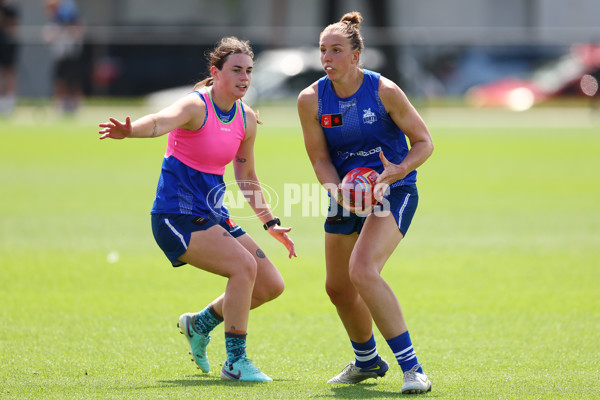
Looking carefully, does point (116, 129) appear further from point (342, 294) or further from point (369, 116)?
point (342, 294)

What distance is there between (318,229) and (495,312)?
16.4ft

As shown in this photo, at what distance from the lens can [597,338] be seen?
6.80m

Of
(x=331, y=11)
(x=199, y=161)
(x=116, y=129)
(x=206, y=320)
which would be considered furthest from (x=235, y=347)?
(x=331, y=11)

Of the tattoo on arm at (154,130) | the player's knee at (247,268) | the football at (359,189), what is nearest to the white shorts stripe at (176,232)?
the player's knee at (247,268)

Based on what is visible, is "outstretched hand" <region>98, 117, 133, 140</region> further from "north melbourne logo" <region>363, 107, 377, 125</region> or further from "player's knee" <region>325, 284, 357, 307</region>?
"player's knee" <region>325, 284, 357, 307</region>

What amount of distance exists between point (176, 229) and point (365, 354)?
1.53 metres

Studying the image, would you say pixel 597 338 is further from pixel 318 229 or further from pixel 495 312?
pixel 318 229

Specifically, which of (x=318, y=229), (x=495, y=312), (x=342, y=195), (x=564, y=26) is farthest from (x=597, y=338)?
(x=564, y=26)

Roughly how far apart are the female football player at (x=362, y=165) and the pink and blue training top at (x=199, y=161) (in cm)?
54

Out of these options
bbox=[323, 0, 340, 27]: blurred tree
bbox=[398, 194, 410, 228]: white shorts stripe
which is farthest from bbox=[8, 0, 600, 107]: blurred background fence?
bbox=[398, 194, 410, 228]: white shorts stripe

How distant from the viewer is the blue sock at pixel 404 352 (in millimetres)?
5414

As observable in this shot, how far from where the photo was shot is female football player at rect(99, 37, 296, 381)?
18.9 feet

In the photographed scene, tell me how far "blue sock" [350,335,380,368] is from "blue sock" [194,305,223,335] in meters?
0.99

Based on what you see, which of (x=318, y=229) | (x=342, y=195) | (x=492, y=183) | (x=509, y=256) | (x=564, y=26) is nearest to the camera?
(x=342, y=195)
